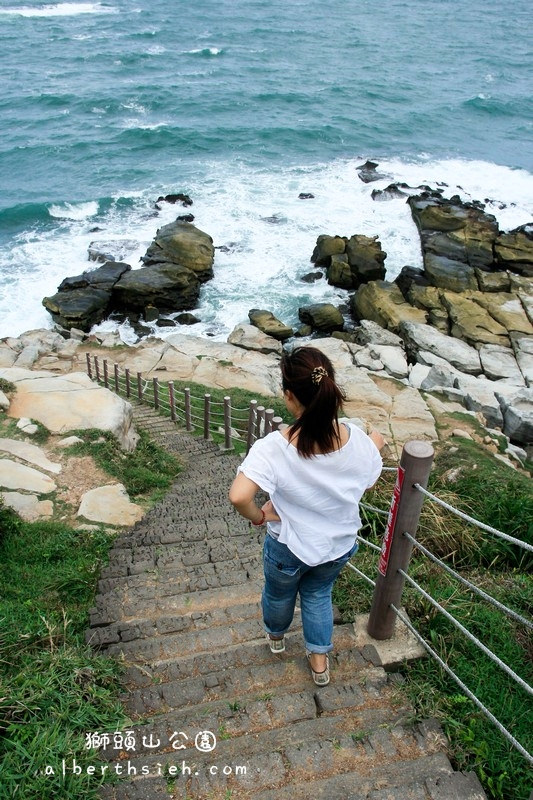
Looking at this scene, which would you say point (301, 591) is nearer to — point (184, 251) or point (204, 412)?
point (204, 412)

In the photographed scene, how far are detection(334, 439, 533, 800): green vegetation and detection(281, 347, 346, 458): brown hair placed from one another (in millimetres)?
1627

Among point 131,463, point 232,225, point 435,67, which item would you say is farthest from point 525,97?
point 131,463

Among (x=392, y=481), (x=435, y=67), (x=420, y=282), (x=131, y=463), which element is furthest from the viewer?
(x=435, y=67)

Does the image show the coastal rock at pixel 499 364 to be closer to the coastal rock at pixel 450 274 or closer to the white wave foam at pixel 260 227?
the coastal rock at pixel 450 274

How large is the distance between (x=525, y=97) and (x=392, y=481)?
5155 centimetres

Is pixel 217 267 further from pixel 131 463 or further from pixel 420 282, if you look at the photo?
pixel 131 463

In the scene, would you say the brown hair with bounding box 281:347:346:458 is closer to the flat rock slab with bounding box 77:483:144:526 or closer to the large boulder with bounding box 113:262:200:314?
the flat rock slab with bounding box 77:483:144:526

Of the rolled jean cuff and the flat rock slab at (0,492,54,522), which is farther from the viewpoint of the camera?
the flat rock slab at (0,492,54,522)

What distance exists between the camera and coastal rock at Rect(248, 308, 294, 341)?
21.5 meters

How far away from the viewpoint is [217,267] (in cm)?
2631

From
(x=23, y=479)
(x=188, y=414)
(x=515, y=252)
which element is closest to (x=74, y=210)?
(x=515, y=252)

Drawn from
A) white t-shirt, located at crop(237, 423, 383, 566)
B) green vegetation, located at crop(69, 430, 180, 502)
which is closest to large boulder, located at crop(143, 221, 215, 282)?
green vegetation, located at crop(69, 430, 180, 502)

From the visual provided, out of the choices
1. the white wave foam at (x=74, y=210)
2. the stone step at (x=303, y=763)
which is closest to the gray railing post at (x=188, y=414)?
the stone step at (x=303, y=763)

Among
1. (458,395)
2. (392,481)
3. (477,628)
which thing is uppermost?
(477,628)
